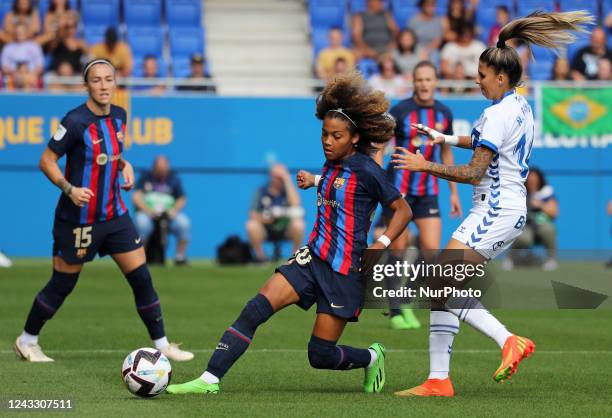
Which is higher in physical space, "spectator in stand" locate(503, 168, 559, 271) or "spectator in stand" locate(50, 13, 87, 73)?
"spectator in stand" locate(50, 13, 87, 73)

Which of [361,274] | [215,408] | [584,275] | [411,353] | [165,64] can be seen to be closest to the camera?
[215,408]

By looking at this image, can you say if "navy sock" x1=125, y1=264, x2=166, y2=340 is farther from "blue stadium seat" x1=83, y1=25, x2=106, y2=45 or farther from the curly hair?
"blue stadium seat" x1=83, y1=25, x2=106, y2=45

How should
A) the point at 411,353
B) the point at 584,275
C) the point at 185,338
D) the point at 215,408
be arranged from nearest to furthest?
the point at 215,408
the point at 584,275
the point at 411,353
the point at 185,338

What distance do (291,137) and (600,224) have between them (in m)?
5.46

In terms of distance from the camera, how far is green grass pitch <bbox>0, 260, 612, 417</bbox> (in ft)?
25.5

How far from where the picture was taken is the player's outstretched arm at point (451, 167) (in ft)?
25.6

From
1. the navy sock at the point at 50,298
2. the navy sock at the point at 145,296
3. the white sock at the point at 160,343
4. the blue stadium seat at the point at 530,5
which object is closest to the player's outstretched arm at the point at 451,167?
the navy sock at the point at 145,296

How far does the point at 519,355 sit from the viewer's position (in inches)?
308

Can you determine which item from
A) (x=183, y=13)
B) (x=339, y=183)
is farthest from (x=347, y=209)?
(x=183, y=13)

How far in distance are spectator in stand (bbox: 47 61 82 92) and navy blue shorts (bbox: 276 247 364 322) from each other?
1329cm

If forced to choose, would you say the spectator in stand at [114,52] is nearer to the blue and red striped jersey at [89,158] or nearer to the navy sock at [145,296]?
the blue and red striped jersey at [89,158]

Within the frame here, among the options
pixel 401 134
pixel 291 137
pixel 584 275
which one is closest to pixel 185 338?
pixel 401 134

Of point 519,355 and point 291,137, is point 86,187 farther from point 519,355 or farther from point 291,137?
point 291,137

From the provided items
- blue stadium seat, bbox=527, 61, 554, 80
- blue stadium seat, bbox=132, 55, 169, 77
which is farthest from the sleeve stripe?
blue stadium seat, bbox=527, 61, 554, 80
